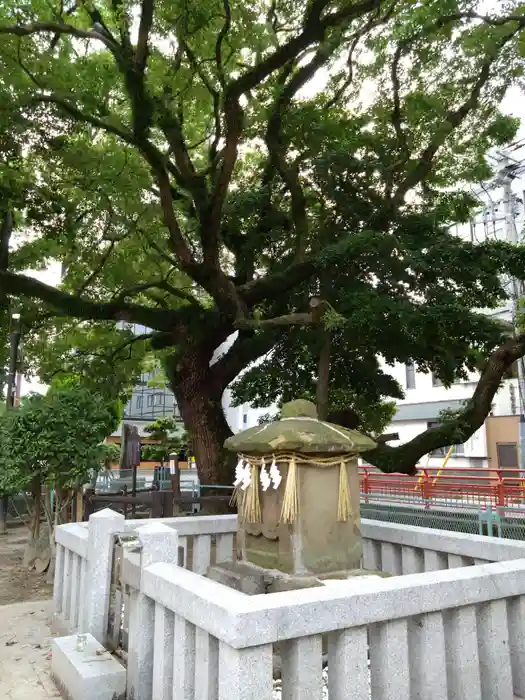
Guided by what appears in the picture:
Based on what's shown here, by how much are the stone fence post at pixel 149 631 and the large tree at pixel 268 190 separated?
19.8 ft

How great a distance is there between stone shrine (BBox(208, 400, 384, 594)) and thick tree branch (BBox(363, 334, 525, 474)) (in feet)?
17.5

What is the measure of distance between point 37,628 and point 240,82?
8882 millimetres

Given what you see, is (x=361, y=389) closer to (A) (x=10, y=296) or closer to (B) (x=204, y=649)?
(A) (x=10, y=296)

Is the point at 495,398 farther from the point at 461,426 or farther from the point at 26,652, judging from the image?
the point at 26,652

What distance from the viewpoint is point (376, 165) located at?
11.3 metres

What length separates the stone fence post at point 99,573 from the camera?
421cm

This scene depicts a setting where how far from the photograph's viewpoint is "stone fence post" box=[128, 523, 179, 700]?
306cm

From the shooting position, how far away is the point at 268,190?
41.9 ft

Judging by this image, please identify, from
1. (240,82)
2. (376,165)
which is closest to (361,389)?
(376,165)

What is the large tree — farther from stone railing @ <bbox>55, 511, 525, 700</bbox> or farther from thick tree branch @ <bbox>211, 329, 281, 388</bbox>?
stone railing @ <bbox>55, 511, 525, 700</bbox>

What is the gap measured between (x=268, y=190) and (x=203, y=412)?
18.2 feet

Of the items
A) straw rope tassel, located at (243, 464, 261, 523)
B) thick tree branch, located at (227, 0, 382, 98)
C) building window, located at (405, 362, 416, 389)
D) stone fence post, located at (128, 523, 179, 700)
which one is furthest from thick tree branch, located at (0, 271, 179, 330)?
building window, located at (405, 362, 416, 389)

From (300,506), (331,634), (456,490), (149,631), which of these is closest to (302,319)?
(300,506)

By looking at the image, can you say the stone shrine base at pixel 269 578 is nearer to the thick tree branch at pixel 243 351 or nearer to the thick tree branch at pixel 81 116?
the thick tree branch at pixel 243 351
